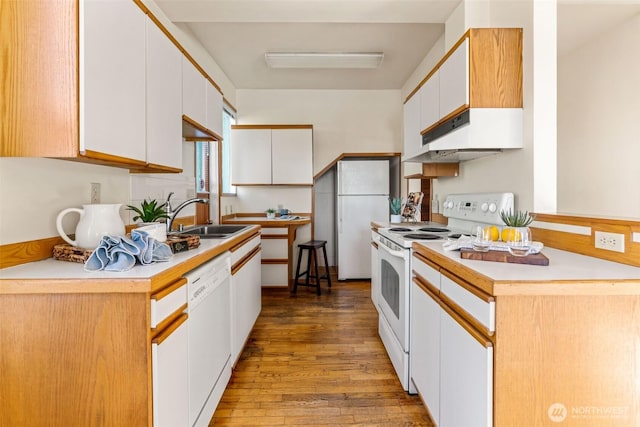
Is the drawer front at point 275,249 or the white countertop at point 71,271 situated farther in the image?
the drawer front at point 275,249

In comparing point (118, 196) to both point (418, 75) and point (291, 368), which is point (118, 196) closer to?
point (291, 368)

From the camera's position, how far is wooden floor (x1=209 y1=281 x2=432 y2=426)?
65.9 inches

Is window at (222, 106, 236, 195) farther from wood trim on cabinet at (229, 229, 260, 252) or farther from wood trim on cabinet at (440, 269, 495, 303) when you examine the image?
wood trim on cabinet at (440, 269, 495, 303)

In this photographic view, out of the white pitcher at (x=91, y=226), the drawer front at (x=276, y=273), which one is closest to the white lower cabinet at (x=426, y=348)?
the white pitcher at (x=91, y=226)

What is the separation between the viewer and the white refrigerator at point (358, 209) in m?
4.31

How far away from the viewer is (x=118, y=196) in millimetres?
1742

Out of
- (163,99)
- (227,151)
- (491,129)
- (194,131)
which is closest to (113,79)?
(163,99)

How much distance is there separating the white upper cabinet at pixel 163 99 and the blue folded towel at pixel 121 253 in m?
0.54

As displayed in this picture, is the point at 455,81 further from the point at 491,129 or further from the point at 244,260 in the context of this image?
the point at 244,260

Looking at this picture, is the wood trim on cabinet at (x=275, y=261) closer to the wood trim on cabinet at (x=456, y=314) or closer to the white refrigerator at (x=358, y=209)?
the white refrigerator at (x=358, y=209)

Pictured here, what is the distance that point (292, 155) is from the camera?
4121 millimetres

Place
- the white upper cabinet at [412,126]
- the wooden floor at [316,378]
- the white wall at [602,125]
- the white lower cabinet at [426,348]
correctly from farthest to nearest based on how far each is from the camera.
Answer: the white wall at [602,125]
the white upper cabinet at [412,126]
the wooden floor at [316,378]
the white lower cabinet at [426,348]

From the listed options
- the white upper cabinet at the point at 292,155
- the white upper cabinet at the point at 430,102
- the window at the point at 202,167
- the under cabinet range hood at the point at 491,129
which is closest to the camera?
the under cabinet range hood at the point at 491,129

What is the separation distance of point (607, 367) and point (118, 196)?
218 centimetres
